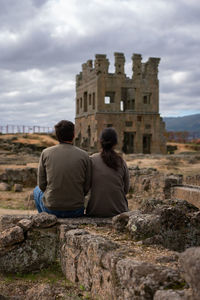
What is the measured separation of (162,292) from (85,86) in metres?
39.1

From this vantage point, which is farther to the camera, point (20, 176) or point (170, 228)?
point (20, 176)

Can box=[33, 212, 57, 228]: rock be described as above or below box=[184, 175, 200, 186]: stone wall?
above

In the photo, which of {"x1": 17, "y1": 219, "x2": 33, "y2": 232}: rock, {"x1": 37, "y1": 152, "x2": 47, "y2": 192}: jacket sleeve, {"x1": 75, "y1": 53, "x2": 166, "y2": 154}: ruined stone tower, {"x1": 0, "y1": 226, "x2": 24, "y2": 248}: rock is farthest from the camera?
{"x1": 75, "y1": 53, "x2": 166, "y2": 154}: ruined stone tower

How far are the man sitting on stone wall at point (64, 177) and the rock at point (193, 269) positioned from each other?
9.60 feet

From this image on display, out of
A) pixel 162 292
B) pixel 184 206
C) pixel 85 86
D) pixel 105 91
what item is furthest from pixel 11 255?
pixel 85 86

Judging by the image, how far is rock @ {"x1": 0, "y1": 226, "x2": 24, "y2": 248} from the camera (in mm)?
4461

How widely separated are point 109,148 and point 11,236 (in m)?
1.87

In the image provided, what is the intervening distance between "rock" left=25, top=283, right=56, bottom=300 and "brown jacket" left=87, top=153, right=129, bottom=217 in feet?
5.01

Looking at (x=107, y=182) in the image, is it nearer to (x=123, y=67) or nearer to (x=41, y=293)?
(x=41, y=293)

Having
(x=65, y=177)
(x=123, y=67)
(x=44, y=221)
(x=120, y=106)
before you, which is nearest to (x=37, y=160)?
(x=120, y=106)

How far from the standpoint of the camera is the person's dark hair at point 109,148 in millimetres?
5359

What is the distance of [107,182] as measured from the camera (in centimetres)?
529

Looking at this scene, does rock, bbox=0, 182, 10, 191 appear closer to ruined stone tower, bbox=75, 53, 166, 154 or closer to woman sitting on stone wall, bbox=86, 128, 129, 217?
woman sitting on stone wall, bbox=86, 128, 129, 217

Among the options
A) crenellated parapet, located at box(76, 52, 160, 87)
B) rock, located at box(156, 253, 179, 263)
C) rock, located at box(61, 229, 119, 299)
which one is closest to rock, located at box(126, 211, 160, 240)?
rock, located at box(61, 229, 119, 299)
